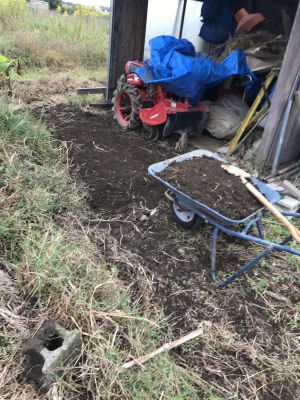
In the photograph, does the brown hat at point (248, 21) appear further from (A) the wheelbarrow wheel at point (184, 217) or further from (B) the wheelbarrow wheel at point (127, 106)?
(A) the wheelbarrow wheel at point (184, 217)

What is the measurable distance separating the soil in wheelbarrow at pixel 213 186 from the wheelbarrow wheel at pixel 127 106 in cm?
214

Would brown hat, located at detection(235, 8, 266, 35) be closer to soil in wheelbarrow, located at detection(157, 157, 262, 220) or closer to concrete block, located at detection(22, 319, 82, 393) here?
soil in wheelbarrow, located at detection(157, 157, 262, 220)

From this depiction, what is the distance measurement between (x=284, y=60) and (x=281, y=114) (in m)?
0.59

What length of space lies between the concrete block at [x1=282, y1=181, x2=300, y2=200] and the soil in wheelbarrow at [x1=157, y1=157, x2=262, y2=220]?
3.91ft

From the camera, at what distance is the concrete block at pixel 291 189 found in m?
3.60

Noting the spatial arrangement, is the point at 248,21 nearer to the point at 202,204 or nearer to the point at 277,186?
the point at 277,186

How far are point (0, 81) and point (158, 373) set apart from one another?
5.12 m

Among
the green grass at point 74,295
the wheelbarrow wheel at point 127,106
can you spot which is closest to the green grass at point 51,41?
the wheelbarrow wheel at point 127,106

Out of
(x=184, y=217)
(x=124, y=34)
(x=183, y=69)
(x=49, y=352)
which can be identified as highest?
(x=124, y=34)

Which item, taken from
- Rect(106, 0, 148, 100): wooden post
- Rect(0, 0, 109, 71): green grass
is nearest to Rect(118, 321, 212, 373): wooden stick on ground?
Rect(106, 0, 148, 100): wooden post

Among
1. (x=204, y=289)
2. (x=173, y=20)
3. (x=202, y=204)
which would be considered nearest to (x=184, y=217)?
(x=202, y=204)

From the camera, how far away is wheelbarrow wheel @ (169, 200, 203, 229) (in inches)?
115

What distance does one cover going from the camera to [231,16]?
5.66m

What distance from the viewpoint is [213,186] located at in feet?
8.82
